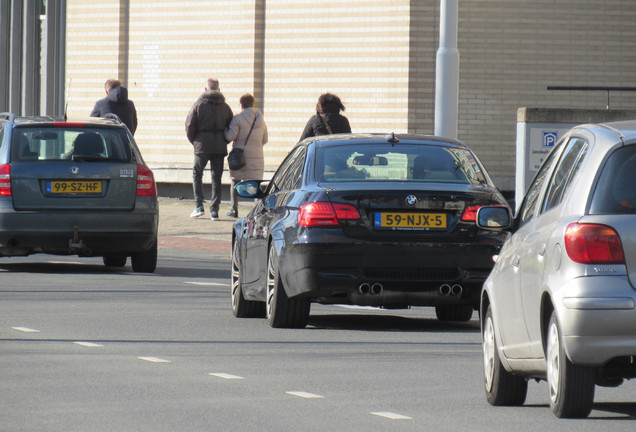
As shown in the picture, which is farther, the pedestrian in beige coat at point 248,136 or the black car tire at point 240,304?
the pedestrian in beige coat at point 248,136

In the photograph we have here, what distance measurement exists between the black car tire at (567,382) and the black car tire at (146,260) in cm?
949

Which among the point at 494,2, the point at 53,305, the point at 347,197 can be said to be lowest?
the point at 53,305

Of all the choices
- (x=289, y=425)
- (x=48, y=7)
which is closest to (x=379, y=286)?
(x=289, y=425)

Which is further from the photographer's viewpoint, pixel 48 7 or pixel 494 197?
pixel 48 7

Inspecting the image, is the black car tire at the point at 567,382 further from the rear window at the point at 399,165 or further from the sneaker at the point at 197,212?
the sneaker at the point at 197,212

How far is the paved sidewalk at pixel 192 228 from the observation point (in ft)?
66.0

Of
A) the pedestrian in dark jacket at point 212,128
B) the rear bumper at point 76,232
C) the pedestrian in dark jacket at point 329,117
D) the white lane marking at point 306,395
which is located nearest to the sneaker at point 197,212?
the pedestrian in dark jacket at point 212,128

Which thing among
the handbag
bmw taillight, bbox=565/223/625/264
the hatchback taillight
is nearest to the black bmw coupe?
bmw taillight, bbox=565/223/625/264

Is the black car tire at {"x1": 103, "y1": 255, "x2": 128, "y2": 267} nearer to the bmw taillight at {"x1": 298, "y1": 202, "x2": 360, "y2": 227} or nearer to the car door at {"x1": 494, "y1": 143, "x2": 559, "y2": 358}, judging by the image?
the bmw taillight at {"x1": 298, "y1": 202, "x2": 360, "y2": 227}

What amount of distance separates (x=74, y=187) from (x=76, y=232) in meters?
0.46

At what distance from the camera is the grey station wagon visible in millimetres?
15562

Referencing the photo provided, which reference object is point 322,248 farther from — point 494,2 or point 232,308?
point 494,2

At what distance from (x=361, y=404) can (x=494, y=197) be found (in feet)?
11.6

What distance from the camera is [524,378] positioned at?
772 cm
